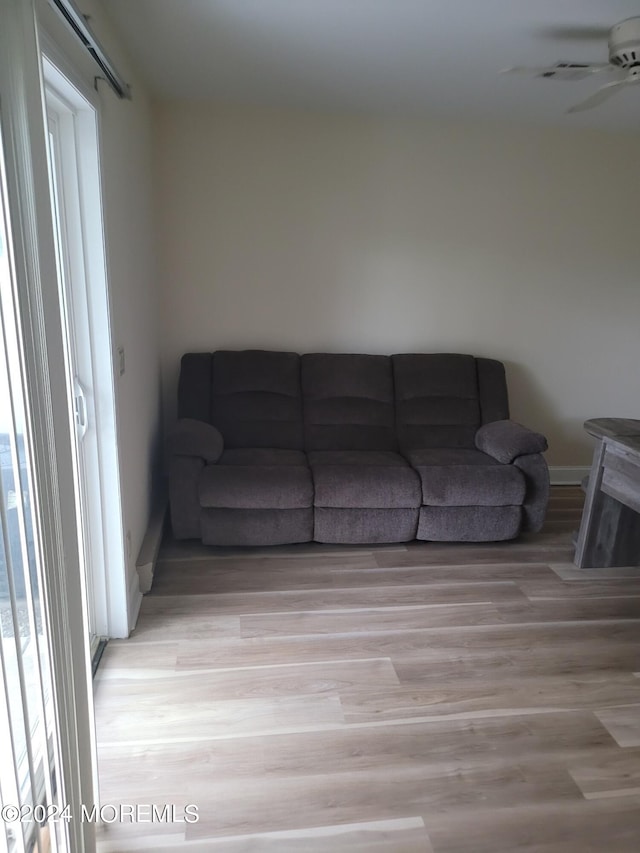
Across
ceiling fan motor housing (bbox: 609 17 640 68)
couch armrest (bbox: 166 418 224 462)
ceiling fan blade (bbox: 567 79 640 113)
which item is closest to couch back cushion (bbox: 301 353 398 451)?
couch armrest (bbox: 166 418 224 462)

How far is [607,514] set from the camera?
118 inches

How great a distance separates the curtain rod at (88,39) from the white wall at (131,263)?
3 centimetres

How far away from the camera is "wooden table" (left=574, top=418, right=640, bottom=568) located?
2.84 metres

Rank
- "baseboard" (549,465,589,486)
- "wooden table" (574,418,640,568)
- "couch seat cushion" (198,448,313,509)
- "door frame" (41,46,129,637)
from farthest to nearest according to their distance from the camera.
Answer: "baseboard" (549,465,589,486) < "couch seat cushion" (198,448,313,509) < "wooden table" (574,418,640,568) < "door frame" (41,46,129,637)

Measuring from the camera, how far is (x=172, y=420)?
12.6 ft

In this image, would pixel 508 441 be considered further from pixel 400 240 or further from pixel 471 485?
pixel 400 240

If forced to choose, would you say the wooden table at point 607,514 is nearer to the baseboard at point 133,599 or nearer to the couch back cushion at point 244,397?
the couch back cushion at point 244,397

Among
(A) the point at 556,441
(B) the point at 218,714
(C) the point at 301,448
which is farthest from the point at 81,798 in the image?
(A) the point at 556,441

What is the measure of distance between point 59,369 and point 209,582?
5.99 ft

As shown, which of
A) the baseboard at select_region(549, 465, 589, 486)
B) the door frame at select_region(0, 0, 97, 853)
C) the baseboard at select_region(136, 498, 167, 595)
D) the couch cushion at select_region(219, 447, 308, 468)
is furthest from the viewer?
the baseboard at select_region(549, 465, 589, 486)

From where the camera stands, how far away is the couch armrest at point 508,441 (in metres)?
3.27

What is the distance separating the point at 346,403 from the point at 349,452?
35 centimetres

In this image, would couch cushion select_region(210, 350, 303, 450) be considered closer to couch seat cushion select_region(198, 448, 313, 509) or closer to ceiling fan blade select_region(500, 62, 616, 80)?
couch seat cushion select_region(198, 448, 313, 509)

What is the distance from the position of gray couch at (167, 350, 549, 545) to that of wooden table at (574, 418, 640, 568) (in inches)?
11.5
